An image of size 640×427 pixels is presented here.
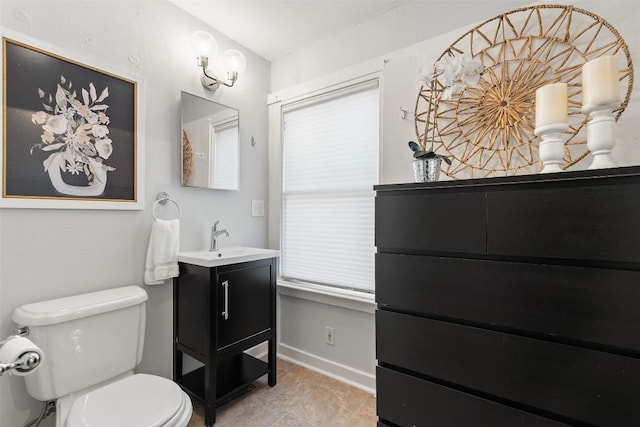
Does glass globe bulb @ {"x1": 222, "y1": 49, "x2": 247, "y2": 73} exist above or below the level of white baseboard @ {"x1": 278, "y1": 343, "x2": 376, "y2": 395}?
above

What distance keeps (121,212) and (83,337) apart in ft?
2.12

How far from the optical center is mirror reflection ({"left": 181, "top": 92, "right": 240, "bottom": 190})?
1883 mm

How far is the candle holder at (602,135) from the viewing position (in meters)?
0.95

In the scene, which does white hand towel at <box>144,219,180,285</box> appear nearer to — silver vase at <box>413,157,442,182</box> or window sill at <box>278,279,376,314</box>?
window sill at <box>278,279,376,314</box>

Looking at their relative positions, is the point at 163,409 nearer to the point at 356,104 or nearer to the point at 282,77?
the point at 356,104

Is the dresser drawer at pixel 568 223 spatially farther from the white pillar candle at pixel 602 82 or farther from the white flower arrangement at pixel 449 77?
the white flower arrangement at pixel 449 77

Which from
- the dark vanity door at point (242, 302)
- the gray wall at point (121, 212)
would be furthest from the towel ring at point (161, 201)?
the dark vanity door at point (242, 302)

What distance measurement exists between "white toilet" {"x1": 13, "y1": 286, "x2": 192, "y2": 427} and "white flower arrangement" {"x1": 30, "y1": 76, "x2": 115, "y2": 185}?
2.11 feet

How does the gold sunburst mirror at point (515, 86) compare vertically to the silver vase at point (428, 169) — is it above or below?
above

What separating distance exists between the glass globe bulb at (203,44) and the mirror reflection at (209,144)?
0.30 metres

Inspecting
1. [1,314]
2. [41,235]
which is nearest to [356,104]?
[41,235]

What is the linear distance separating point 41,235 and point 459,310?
6.07ft

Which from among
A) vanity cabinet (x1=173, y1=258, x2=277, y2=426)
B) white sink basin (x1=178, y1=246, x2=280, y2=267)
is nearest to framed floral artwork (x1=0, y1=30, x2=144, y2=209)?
white sink basin (x1=178, y1=246, x2=280, y2=267)

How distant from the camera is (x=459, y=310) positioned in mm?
1086
